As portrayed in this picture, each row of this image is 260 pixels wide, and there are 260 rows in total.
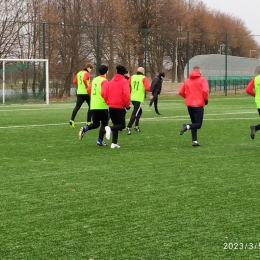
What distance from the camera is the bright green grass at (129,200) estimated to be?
5.12 metres

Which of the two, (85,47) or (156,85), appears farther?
(85,47)

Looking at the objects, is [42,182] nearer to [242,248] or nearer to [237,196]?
[237,196]

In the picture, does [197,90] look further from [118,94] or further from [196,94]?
[118,94]

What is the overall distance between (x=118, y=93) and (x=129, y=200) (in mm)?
5061

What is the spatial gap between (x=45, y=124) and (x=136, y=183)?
34.8 ft

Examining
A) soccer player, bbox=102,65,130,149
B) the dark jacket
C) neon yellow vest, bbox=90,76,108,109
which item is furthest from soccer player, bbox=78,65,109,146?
the dark jacket

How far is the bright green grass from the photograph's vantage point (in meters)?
5.12

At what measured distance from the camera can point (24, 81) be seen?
33062 millimetres

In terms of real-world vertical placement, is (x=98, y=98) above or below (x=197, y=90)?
below

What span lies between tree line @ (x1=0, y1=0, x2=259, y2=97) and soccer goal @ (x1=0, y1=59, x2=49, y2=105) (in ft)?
0.62

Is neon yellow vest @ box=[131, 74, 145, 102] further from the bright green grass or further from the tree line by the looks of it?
the tree line

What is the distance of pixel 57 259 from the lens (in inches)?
188

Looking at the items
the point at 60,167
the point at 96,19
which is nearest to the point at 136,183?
the point at 60,167
